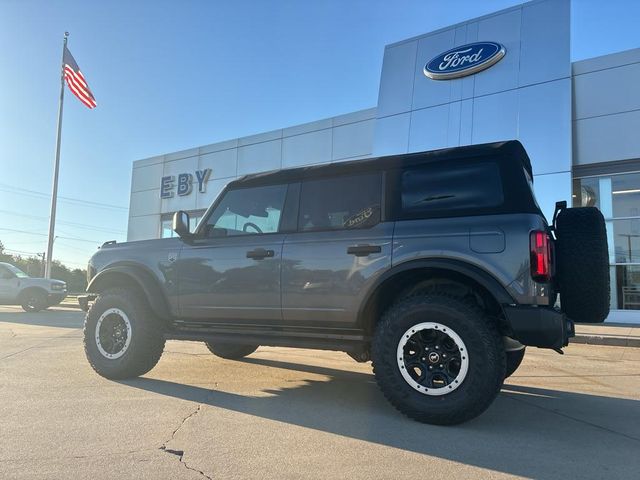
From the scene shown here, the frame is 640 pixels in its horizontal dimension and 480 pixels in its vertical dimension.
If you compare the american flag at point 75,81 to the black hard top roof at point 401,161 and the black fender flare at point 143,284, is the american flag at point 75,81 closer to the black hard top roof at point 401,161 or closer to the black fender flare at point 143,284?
the black fender flare at point 143,284

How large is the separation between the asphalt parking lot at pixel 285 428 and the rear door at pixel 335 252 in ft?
2.92

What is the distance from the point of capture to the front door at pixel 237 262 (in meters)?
4.58

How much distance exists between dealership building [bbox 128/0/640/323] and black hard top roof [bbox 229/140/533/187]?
10356 mm

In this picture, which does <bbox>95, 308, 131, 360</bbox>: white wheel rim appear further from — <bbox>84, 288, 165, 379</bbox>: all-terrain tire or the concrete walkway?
the concrete walkway

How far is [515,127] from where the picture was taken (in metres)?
14.3

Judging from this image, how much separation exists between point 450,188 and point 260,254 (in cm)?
182

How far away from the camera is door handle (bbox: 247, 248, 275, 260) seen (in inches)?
180

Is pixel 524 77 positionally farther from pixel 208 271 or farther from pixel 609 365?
pixel 208 271

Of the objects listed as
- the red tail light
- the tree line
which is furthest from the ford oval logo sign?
the tree line

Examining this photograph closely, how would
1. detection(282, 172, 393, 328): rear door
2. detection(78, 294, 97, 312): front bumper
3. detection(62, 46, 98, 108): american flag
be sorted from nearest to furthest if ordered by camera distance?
detection(282, 172, 393, 328): rear door, detection(78, 294, 97, 312): front bumper, detection(62, 46, 98, 108): american flag

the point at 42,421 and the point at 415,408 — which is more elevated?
the point at 415,408

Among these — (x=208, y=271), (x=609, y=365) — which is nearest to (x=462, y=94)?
(x=609, y=365)

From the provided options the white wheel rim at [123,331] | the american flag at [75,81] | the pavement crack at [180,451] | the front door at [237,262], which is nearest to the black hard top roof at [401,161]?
the front door at [237,262]

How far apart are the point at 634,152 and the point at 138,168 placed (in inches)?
845
